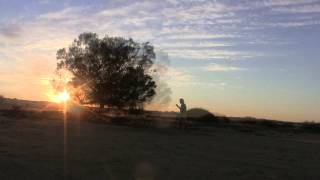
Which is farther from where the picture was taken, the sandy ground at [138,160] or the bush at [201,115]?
the bush at [201,115]

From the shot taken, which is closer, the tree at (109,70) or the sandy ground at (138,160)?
the sandy ground at (138,160)

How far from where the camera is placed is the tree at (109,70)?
55594 mm

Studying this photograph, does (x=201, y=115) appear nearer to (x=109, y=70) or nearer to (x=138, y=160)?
(x=109, y=70)

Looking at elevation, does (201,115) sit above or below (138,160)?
above

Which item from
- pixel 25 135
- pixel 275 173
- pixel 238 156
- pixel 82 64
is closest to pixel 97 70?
pixel 82 64

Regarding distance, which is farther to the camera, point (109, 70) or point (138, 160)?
point (109, 70)

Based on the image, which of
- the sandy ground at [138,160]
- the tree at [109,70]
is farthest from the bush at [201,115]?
the sandy ground at [138,160]

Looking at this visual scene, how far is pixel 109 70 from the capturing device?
5584 cm

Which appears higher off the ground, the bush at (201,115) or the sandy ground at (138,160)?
the bush at (201,115)

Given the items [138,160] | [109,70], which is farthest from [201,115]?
[138,160]

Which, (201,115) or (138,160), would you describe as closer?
(138,160)

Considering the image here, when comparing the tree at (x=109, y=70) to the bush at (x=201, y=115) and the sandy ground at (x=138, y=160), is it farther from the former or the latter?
the sandy ground at (x=138, y=160)

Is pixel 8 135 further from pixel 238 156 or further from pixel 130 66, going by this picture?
pixel 130 66

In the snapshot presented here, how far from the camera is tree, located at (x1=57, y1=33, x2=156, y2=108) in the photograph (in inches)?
2189
